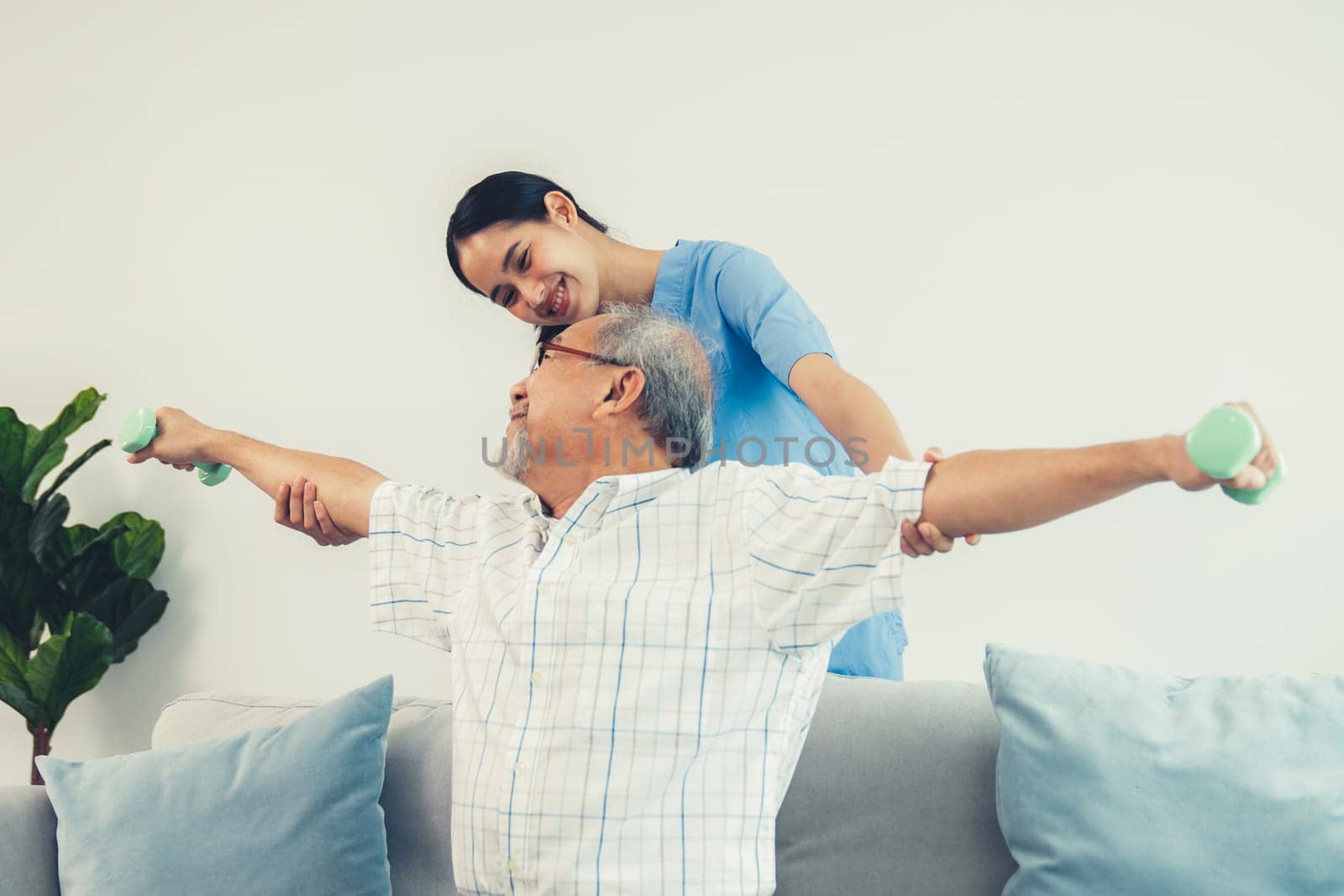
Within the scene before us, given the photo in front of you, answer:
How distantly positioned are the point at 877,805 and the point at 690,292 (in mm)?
858

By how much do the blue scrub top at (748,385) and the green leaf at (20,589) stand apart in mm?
1678

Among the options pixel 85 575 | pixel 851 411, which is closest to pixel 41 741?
pixel 85 575

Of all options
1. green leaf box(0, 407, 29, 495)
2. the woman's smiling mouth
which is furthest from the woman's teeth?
green leaf box(0, 407, 29, 495)

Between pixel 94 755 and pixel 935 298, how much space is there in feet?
7.76

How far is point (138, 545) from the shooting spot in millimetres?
2730

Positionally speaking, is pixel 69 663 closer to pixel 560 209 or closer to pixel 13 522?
pixel 13 522

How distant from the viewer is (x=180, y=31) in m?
2.91

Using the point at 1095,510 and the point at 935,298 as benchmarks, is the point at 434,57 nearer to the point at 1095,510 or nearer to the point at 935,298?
the point at 935,298

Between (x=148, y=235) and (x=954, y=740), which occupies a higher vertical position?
(x=148, y=235)

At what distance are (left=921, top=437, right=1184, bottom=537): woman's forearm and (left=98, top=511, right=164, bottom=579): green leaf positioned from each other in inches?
87.7

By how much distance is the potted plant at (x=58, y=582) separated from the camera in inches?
98.4

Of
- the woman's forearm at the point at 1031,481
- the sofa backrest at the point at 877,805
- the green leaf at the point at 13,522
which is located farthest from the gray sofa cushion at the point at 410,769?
the green leaf at the point at 13,522

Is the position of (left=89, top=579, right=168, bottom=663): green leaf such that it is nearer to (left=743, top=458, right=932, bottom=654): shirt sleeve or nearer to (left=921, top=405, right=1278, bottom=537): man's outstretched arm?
(left=743, top=458, right=932, bottom=654): shirt sleeve

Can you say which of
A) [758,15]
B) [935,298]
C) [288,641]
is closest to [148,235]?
[288,641]
